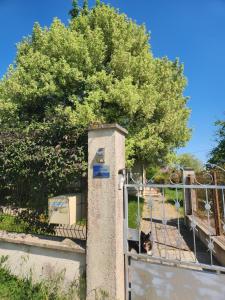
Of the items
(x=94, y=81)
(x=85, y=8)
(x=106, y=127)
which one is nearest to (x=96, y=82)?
(x=94, y=81)

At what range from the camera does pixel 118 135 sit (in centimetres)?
425

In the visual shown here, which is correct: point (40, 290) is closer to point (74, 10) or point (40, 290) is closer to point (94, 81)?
point (94, 81)

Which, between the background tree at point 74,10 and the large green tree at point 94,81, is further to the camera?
the background tree at point 74,10

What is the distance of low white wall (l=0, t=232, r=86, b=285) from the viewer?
4348mm

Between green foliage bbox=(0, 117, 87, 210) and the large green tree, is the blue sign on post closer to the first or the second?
green foliage bbox=(0, 117, 87, 210)

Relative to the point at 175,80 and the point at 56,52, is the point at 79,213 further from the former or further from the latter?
the point at 175,80

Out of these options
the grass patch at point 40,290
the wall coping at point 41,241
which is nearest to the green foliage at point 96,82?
the wall coping at point 41,241

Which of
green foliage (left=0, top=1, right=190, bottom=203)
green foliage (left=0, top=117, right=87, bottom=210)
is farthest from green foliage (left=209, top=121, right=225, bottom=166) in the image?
green foliage (left=0, top=117, right=87, bottom=210)

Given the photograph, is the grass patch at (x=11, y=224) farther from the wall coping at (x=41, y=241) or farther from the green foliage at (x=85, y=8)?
the green foliage at (x=85, y=8)

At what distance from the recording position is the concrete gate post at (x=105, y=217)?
13.1 ft

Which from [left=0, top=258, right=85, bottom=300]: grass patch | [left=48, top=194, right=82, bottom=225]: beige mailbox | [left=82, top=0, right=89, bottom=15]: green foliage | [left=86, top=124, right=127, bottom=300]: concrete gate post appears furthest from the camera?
[left=82, top=0, right=89, bottom=15]: green foliage

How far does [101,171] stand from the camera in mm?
4160

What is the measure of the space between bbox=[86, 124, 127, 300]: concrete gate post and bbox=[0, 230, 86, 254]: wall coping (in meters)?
0.36

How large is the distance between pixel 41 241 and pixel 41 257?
261 mm
